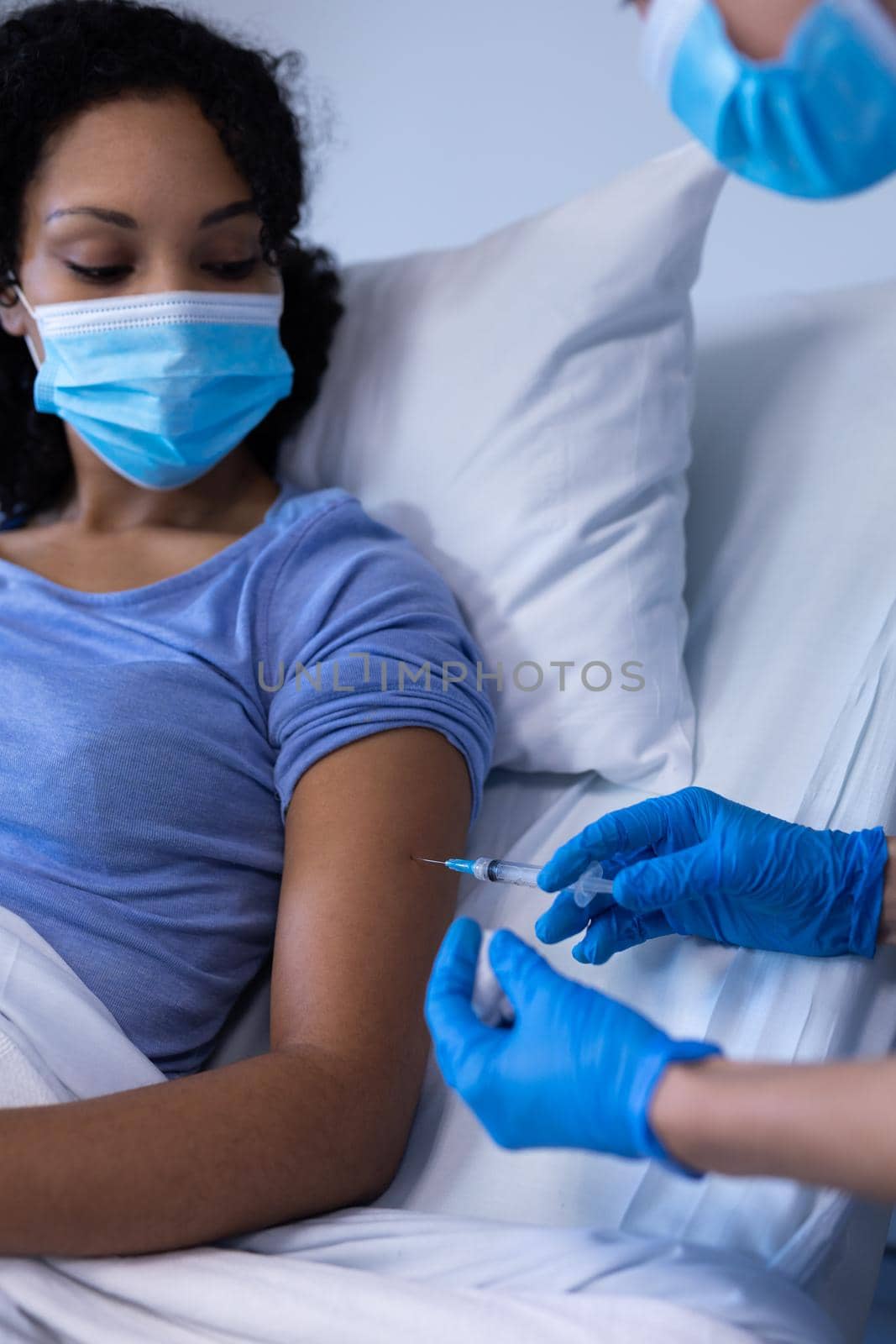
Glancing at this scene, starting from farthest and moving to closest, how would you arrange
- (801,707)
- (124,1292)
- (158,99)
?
(158,99)
(801,707)
(124,1292)

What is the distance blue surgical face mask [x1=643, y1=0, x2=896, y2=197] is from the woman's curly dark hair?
67 cm

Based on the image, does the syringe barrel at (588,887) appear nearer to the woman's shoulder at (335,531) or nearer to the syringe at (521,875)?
the syringe at (521,875)

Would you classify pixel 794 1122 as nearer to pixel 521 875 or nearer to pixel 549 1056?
pixel 549 1056

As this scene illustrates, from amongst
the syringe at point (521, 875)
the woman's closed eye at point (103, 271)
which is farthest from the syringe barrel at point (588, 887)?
the woman's closed eye at point (103, 271)

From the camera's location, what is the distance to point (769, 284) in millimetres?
1560

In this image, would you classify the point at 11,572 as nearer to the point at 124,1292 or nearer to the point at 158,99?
the point at 158,99

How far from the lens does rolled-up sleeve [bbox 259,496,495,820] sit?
1011 mm

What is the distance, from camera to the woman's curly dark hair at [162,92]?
1.25 m

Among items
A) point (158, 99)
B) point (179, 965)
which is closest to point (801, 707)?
point (179, 965)

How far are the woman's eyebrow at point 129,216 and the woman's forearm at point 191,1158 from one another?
78 centimetres

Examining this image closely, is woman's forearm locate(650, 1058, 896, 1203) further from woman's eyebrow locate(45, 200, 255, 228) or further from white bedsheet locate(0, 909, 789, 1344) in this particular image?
woman's eyebrow locate(45, 200, 255, 228)

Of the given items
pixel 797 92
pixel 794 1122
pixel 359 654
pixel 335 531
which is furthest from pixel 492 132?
pixel 794 1122

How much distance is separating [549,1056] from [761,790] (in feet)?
1.56

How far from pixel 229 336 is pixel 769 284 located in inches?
28.3
